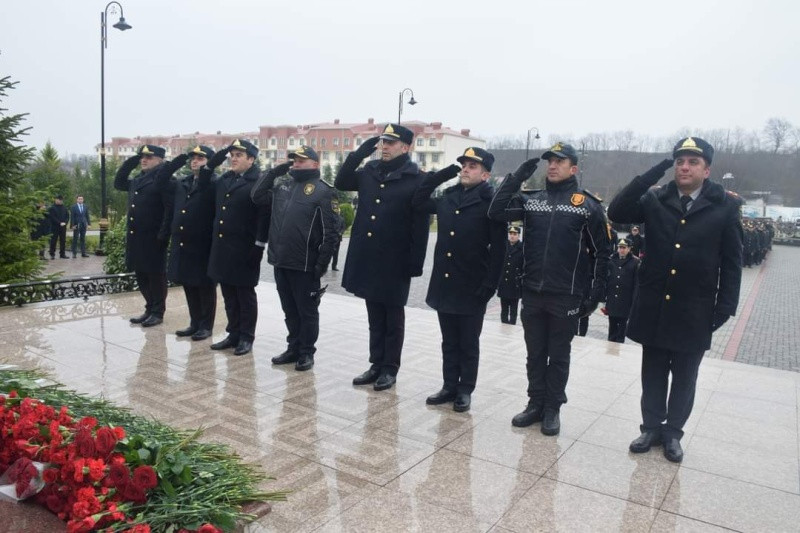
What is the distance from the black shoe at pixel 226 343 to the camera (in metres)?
6.18

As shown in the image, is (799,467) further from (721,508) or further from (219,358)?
(219,358)

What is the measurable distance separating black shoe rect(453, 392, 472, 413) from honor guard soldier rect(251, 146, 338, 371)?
154 cm

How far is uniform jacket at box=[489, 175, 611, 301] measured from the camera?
4176 mm

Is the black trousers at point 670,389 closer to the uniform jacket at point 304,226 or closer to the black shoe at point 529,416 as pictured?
the black shoe at point 529,416

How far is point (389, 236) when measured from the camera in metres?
5.05

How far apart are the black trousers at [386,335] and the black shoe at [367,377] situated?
5cm

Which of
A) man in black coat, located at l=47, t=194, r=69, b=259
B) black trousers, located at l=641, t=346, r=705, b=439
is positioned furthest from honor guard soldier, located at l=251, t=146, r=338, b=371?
man in black coat, located at l=47, t=194, r=69, b=259

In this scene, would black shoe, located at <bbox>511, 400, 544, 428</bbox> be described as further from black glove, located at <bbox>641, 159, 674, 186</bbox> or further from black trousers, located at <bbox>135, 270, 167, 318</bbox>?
black trousers, located at <bbox>135, 270, 167, 318</bbox>

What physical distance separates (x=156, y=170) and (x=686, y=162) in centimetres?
543

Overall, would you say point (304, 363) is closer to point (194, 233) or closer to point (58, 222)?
point (194, 233)

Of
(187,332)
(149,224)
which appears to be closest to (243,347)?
(187,332)

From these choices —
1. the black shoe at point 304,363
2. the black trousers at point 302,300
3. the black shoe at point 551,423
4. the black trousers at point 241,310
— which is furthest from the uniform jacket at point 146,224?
the black shoe at point 551,423

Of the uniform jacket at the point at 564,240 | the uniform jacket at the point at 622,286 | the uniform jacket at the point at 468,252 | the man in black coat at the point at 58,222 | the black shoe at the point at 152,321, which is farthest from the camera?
the man in black coat at the point at 58,222

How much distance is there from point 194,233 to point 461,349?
323 centimetres
